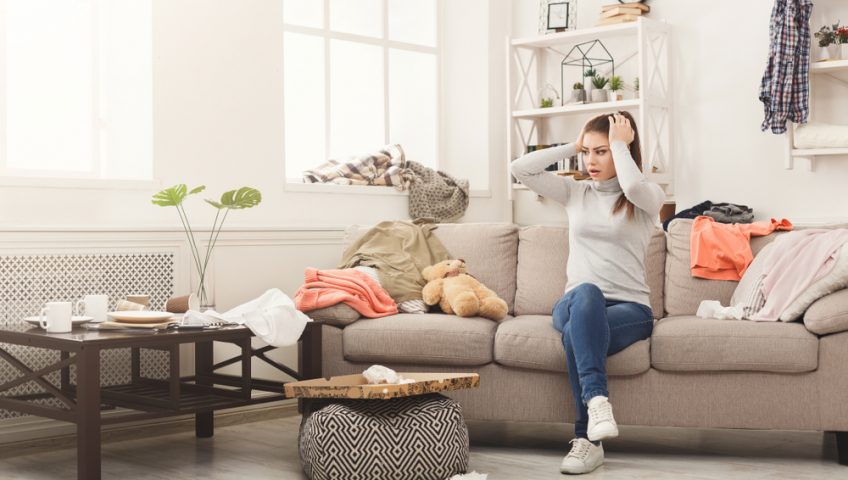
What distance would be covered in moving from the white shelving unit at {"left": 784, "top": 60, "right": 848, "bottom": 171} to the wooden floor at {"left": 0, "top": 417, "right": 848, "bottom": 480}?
4.17 ft

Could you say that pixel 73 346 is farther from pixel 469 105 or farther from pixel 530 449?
pixel 469 105

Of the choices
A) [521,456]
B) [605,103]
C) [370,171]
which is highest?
[605,103]

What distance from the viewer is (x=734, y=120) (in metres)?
4.85

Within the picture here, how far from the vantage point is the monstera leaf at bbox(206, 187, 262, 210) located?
389cm

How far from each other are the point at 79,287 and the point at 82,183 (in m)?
0.39

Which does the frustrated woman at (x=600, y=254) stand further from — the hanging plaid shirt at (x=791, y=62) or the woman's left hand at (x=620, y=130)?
the hanging plaid shirt at (x=791, y=62)

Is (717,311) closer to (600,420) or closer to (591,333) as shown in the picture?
(591,333)

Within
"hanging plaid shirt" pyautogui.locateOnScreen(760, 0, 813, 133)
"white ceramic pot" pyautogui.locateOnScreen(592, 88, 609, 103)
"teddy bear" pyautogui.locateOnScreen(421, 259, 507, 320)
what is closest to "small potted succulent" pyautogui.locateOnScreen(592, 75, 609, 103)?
"white ceramic pot" pyautogui.locateOnScreen(592, 88, 609, 103)

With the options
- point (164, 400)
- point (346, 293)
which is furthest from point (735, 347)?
point (164, 400)

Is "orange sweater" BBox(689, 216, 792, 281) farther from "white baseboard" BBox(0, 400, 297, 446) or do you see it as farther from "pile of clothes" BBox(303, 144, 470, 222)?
"white baseboard" BBox(0, 400, 297, 446)

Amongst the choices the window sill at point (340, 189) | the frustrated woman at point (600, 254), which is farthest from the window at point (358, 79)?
the frustrated woman at point (600, 254)

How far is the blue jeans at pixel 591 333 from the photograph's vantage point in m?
3.12

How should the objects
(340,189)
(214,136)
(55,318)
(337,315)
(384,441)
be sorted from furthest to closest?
(340,189), (214,136), (337,315), (55,318), (384,441)

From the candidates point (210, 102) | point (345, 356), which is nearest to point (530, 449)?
point (345, 356)
